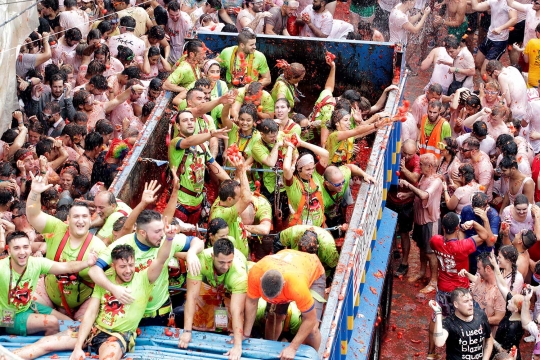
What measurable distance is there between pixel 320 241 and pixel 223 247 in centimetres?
133

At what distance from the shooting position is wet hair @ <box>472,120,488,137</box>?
11.0m

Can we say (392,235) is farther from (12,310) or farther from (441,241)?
(12,310)

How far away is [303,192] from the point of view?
9.51 meters

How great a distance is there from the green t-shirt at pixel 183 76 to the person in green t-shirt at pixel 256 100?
55cm

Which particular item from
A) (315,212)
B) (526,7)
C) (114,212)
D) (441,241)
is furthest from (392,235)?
(526,7)

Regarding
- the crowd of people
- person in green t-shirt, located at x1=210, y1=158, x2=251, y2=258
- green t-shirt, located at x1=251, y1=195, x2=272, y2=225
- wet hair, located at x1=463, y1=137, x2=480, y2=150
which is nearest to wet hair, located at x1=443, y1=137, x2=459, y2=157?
the crowd of people

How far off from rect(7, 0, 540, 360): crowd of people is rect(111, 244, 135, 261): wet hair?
0.05ft

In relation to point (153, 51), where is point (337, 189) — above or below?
above

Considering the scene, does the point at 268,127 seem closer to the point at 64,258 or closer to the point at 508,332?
the point at 64,258

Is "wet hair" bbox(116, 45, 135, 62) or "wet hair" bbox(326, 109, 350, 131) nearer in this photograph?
"wet hair" bbox(326, 109, 350, 131)

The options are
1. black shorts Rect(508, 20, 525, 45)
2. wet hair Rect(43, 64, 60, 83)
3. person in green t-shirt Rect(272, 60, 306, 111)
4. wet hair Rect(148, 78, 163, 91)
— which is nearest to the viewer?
person in green t-shirt Rect(272, 60, 306, 111)

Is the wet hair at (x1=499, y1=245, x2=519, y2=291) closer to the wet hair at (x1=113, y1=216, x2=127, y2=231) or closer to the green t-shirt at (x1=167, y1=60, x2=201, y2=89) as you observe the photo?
the wet hair at (x1=113, y1=216, x2=127, y2=231)

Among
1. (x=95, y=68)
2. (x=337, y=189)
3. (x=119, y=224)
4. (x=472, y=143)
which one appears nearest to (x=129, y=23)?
(x=95, y=68)

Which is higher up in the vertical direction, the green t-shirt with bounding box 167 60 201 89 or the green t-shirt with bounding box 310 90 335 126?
the green t-shirt with bounding box 167 60 201 89
